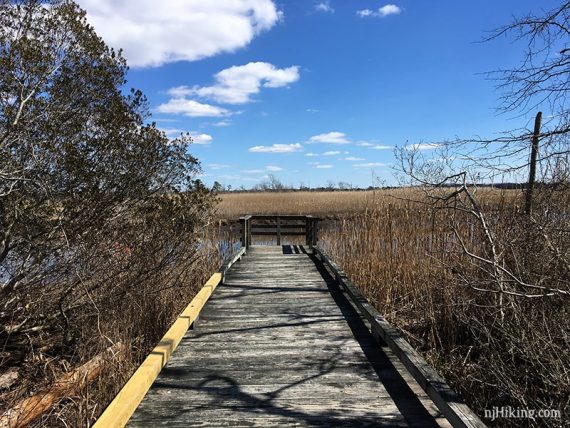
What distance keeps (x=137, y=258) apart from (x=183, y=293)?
1.43 meters

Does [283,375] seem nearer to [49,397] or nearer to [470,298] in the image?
[49,397]

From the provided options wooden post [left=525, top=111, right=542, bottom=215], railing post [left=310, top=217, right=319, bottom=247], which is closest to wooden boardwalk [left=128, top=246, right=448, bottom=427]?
wooden post [left=525, top=111, right=542, bottom=215]

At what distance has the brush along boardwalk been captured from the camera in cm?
276

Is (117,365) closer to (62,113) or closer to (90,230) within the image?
(90,230)

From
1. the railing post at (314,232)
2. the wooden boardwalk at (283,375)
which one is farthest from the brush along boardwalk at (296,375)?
the railing post at (314,232)

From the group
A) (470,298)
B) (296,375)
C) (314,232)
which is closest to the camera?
(296,375)

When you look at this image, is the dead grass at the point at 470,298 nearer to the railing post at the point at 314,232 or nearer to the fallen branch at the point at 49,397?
Result: the railing post at the point at 314,232

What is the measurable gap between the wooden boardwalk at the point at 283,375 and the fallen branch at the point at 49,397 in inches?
31.6

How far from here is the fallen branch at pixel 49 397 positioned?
3.59 metres

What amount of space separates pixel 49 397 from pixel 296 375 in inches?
85.8

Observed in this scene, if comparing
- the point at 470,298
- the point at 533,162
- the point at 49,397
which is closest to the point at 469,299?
the point at 470,298

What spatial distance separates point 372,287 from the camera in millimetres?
7570

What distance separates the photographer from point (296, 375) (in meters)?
3.44

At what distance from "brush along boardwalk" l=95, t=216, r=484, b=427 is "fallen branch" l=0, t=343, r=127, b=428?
81 centimetres
